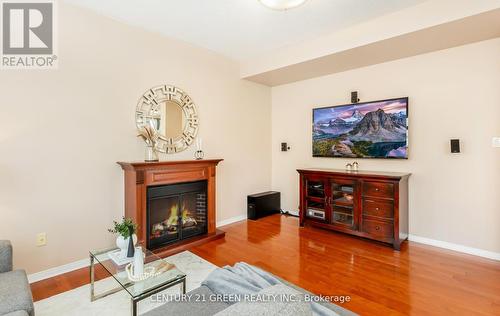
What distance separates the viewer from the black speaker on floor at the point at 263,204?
14.3 ft

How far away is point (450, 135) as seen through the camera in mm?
3104

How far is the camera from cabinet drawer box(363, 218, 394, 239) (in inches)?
123

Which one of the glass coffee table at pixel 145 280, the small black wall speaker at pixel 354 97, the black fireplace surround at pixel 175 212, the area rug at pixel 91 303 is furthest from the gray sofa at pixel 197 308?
the small black wall speaker at pixel 354 97

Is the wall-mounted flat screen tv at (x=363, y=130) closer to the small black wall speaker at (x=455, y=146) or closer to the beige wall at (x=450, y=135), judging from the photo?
the beige wall at (x=450, y=135)

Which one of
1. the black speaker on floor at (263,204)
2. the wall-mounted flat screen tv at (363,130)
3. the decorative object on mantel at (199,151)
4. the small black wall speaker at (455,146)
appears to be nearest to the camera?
the small black wall speaker at (455,146)

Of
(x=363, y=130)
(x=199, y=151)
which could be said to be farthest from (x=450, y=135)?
(x=199, y=151)

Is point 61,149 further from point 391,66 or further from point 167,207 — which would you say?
point 391,66

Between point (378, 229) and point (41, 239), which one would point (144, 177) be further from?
point (378, 229)

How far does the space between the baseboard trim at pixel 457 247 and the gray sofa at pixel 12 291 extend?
12.7ft

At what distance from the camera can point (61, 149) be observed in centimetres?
255

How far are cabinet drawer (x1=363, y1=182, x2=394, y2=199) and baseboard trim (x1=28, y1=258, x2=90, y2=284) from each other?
3.30 metres

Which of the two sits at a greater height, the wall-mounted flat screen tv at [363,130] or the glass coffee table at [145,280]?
the wall-mounted flat screen tv at [363,130]

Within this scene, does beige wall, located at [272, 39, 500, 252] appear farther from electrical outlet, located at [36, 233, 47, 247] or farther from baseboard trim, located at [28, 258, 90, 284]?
electrical outlet, located at [36, 233, 47, 247]

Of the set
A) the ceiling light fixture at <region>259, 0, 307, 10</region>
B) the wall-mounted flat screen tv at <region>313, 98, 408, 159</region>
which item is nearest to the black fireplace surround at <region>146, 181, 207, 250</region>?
the wall-mounted flat screen tv at <region>313, 98, 408, 159</region>
